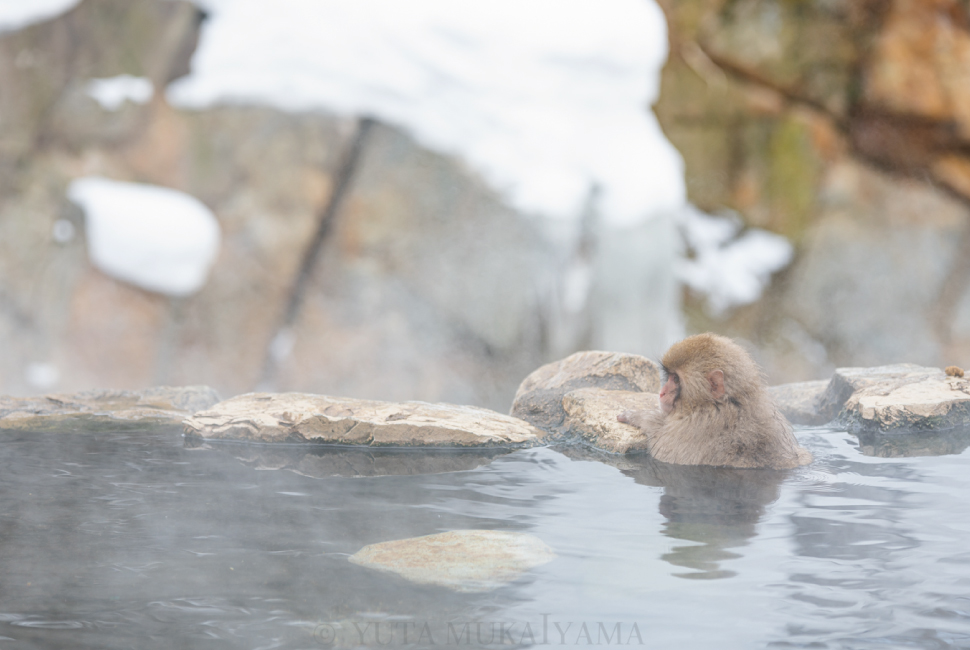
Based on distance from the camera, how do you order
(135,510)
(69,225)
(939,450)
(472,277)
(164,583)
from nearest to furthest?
(164,583), (135,510), (939,450), (69,225), (472,277)

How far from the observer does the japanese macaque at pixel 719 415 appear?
3240mm

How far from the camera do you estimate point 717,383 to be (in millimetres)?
3314

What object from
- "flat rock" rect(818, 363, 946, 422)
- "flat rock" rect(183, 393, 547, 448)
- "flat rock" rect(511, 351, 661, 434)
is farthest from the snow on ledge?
"flat rock" rect(818, 363, 946, 422)

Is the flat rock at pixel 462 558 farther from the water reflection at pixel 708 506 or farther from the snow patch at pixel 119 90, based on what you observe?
the snow patch at pixel 119 90

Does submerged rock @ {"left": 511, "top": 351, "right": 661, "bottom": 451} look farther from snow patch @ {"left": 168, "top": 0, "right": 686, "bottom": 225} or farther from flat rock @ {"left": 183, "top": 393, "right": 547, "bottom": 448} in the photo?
snow patch @ {"left": 168, "top": 0, "right": 686, "bottom": 225}

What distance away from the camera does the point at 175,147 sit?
256 inches

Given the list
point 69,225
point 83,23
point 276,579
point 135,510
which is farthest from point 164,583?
point 83,23

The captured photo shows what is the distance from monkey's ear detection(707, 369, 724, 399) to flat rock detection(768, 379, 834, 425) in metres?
1.18

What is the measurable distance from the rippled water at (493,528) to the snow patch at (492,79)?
13.2 feet

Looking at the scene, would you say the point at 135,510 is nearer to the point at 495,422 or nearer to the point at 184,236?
the point at 495,422

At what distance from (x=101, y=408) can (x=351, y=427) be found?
1480 mm

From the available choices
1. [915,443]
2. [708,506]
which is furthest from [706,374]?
[915,443]

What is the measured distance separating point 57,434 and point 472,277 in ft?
12.1

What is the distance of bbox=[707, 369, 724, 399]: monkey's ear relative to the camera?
3.30 m
